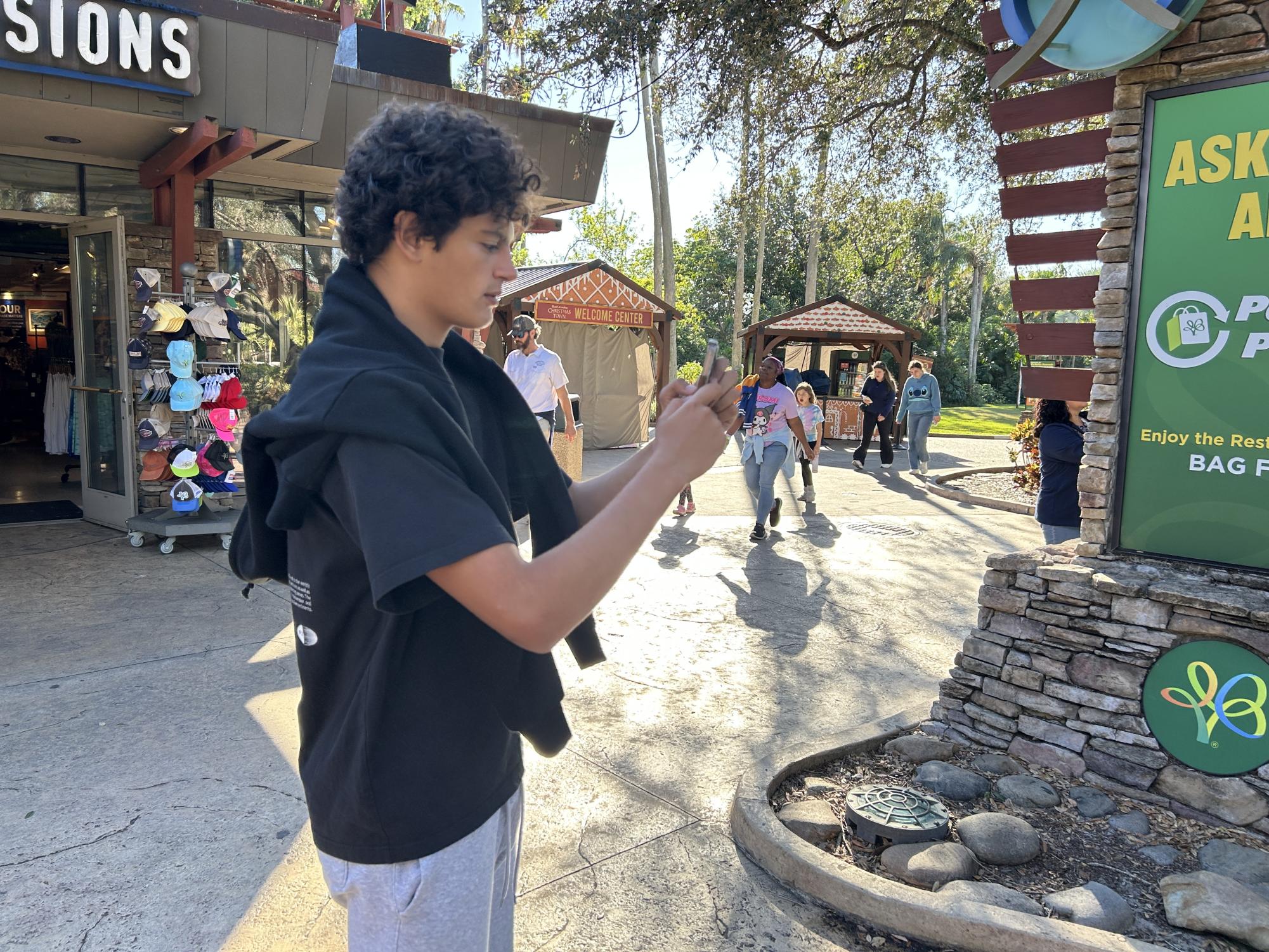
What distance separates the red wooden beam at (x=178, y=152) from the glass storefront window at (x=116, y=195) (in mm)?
152

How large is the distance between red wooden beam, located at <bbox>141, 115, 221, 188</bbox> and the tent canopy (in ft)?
23.2

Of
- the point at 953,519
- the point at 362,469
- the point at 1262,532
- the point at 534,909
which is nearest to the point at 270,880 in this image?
the point at 534,909

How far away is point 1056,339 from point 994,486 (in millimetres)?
9777

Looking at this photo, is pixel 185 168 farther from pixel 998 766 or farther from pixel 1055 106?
pixel 998 766

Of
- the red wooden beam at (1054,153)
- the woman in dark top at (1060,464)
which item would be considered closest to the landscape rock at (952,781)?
the woman in dark top at (1060,464)

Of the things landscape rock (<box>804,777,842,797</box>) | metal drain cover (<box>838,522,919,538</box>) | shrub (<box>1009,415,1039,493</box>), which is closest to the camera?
landscape rock (<box>804,777,842,797</box>)

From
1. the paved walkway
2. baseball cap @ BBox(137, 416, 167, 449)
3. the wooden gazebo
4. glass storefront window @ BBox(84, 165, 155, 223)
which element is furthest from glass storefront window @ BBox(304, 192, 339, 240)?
the wooden gazebo

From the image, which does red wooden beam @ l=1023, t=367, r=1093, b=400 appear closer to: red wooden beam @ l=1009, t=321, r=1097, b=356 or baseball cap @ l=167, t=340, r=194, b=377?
red wooden beam @ l=1009, t=321, r=1097, b=356

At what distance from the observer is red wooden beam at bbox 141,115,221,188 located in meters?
6.83

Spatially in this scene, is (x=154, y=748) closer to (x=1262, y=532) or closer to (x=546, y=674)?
(x=546, y=674)

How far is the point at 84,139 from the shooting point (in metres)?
7.57

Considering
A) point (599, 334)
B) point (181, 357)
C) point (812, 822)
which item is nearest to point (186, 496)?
point (181, 357)

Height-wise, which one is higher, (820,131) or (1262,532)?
(820,131)

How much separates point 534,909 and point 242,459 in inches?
87.3
